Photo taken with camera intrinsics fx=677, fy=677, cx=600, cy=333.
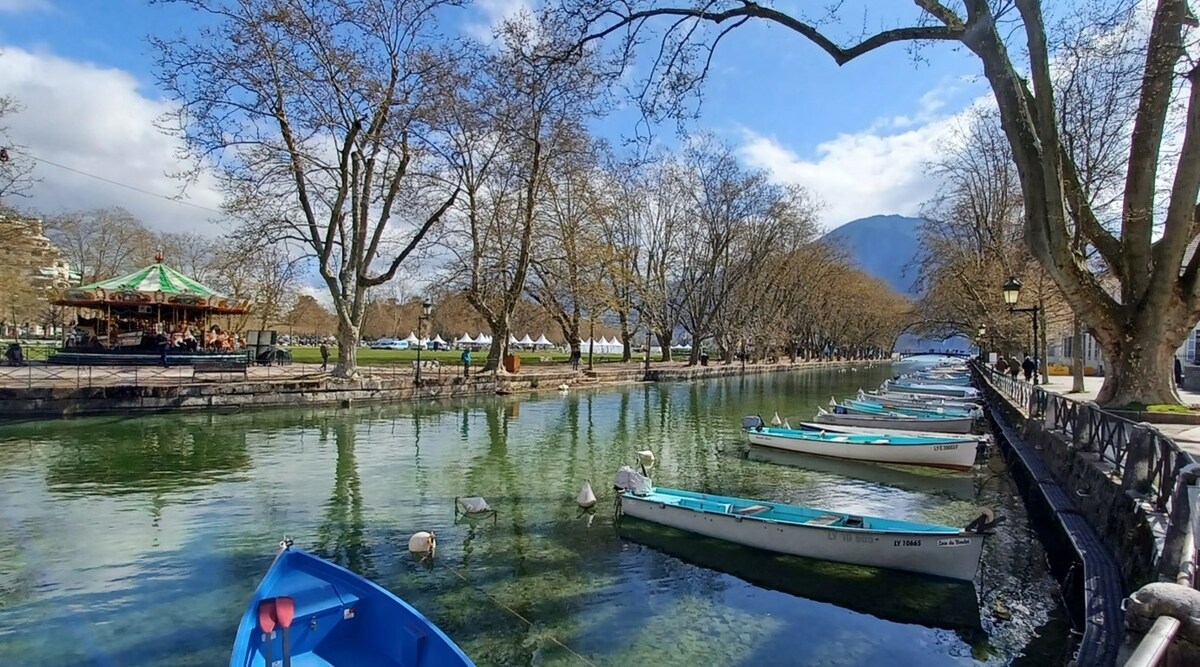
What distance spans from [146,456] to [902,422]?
22778 millimetres

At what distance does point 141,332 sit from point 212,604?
3085cm

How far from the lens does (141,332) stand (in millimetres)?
33469

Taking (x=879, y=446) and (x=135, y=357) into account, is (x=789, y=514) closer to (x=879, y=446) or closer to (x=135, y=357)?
(x=879, y=446)

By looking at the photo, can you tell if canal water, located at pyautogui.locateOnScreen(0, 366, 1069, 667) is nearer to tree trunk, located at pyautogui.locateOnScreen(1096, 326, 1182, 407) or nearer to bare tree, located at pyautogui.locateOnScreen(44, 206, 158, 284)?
tree trunk, located at pyautogui.locateOnScreen(1096, 326, 1182, 407)

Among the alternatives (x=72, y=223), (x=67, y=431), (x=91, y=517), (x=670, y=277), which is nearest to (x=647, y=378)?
(x=670, y=277)

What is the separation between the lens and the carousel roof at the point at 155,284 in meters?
31.4

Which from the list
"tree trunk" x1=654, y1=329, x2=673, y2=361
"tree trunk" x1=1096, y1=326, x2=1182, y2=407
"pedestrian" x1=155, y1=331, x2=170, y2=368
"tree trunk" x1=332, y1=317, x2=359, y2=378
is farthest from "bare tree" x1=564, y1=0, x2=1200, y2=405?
"tree trunk" x1=654, y1=329, x2=673, y2=361

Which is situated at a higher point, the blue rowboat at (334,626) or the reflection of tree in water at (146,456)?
the blue rowboat at (334,626)

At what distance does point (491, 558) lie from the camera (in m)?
10.3

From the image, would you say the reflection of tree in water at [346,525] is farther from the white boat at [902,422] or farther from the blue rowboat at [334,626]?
the white boat at [902,422]

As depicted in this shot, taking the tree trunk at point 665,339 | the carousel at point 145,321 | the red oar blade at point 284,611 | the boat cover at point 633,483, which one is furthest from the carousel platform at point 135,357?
the tree trunk at point 665,339

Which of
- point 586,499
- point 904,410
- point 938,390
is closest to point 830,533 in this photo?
point 586,499

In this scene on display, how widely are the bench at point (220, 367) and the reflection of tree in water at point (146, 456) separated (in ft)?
22.6

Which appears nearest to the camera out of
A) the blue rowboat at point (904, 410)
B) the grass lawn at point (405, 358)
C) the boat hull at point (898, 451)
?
the boat hull at point (898, 451)
